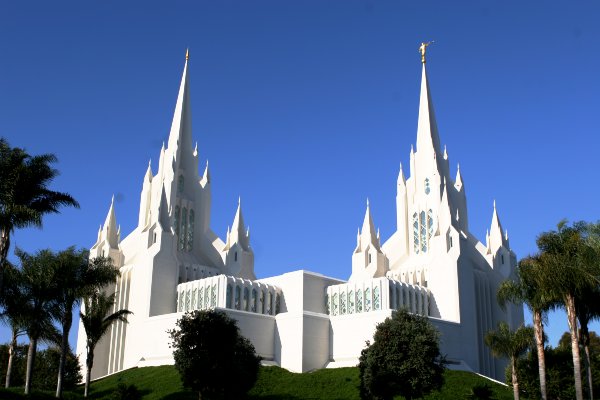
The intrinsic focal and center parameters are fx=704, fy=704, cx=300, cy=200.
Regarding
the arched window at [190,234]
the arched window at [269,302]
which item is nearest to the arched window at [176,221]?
the arched window at [190,234]

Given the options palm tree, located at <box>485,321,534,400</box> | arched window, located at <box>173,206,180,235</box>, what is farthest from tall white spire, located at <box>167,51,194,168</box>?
palm tree, located at <box>485,321,534,400</box>

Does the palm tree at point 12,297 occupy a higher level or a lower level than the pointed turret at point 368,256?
lower

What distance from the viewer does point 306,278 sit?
4731 centimetres

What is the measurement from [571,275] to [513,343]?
6399mm

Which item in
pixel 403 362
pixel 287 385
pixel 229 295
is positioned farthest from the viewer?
pixel 229 295

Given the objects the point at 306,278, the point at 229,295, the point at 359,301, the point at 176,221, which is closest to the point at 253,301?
the point at 229,295

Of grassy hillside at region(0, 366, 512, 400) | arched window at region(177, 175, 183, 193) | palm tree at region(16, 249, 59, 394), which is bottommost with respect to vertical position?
grassy hillside at region(0, 366, 512, 400)

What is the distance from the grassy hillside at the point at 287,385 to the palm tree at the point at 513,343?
11.7ft

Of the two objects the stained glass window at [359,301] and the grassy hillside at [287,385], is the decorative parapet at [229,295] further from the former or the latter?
the grassy hillside at [287,385]

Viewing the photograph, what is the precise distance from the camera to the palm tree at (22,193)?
24.6 m

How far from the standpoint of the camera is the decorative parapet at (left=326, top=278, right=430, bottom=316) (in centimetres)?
4559

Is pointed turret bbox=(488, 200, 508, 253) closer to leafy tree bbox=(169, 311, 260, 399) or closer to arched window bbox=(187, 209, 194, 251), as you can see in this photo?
arched window bbox=(187, 209, 194, 251)

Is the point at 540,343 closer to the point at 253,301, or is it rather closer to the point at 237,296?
the point at 237,296

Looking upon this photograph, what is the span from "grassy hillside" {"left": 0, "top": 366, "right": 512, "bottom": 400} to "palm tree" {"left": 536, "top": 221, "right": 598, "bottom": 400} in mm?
9436
